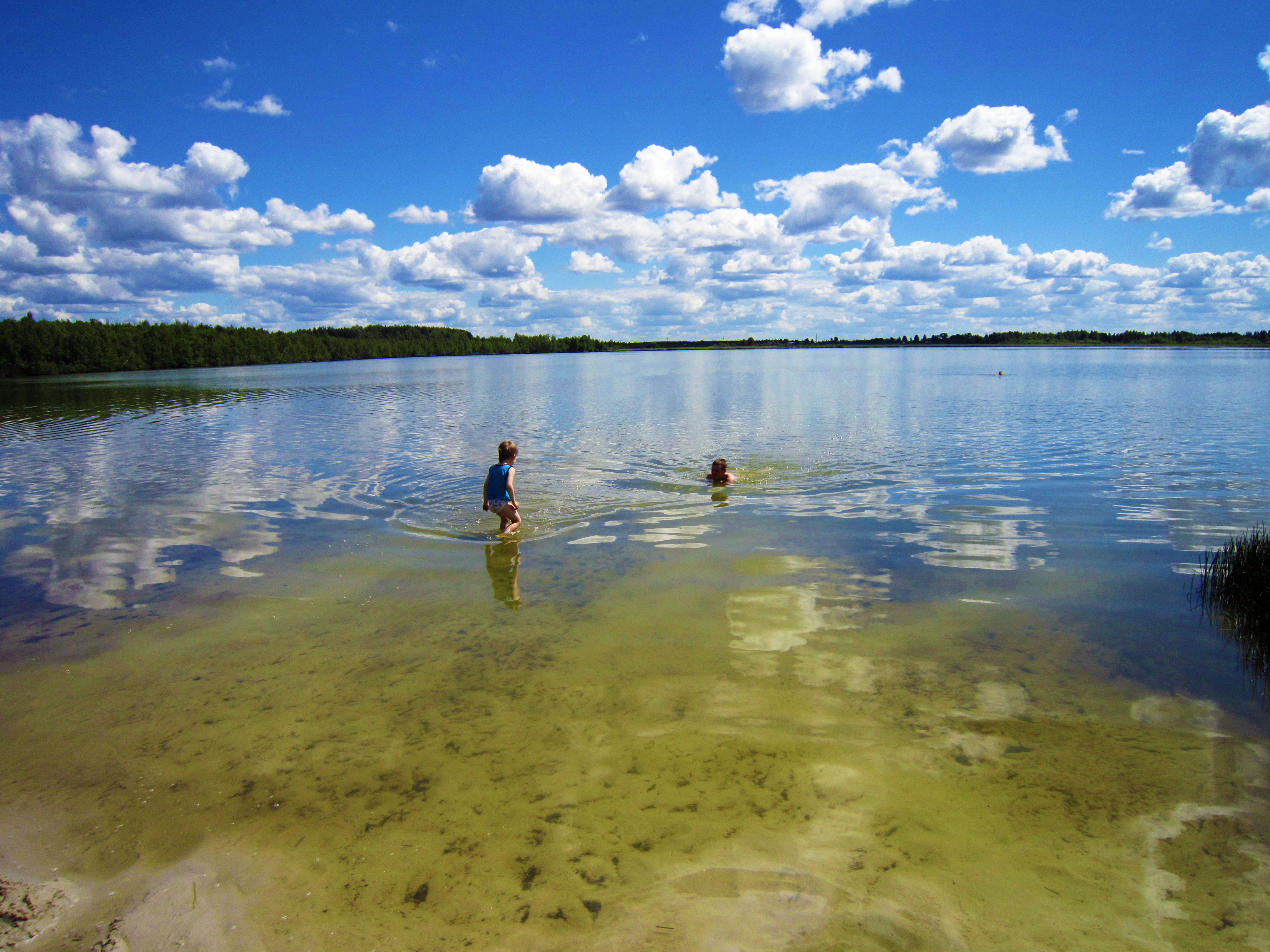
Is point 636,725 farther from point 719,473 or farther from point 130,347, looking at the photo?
point 130,347

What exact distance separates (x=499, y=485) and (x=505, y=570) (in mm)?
2541

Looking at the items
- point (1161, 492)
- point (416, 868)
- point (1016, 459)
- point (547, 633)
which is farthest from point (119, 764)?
point (1016, 459)

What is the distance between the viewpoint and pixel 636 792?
509 cm

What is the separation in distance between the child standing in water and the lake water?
1.63 feet

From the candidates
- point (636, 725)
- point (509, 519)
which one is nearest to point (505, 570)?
point (509, 519)

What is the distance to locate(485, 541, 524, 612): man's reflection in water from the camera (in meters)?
9.43

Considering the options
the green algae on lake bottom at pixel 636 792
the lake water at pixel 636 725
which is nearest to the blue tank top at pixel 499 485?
the lake water at pixel 636 725

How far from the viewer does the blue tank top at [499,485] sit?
1277 cm

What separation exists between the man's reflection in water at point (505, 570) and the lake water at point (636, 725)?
79 millimetres

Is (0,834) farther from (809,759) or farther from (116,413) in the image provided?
(116,413)

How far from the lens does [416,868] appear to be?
14.3 ft

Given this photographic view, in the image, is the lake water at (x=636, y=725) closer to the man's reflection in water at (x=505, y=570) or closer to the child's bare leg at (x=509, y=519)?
the man's reflection in water at (x=505, y=570)

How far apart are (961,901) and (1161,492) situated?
51.0ft

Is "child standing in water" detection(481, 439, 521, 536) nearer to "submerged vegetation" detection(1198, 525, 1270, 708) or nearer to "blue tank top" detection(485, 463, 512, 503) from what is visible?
"blue tank top" detection(485, 463, 512, 503)
